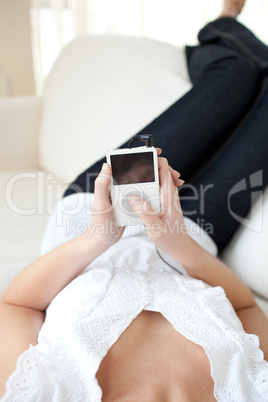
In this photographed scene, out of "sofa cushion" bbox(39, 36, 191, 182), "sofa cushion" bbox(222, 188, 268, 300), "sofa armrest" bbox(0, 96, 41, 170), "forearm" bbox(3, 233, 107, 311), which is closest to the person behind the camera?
"forearm" bbox(3, 233, 107, 311)

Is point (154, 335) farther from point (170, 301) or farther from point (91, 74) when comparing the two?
point (91, 74)

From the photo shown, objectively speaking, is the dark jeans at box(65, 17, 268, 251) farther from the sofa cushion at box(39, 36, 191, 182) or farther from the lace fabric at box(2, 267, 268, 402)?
the lace fabric at box(2, 267, 268, 402)

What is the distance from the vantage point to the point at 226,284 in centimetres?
85

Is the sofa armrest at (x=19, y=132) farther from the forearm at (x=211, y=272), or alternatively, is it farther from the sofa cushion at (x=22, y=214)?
the forearm at (x=211, y=272)

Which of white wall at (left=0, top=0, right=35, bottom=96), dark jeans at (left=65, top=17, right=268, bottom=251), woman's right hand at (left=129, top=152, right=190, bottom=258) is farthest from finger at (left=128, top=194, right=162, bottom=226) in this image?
white wall at (left=0, top=0, right=35, bottom=96)

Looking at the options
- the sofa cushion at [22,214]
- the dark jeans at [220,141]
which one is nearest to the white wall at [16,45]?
the sofa cushion at [22,214]

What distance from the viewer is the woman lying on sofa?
63 cm

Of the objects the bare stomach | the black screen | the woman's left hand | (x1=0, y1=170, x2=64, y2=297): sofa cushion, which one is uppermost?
the black screen

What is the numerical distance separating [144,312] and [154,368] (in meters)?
0.10

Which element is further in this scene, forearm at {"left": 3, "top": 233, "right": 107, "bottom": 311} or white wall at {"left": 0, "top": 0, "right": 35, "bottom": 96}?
white wall at {"left": 0, "top": 0, "right": 35, "bottom": 96}

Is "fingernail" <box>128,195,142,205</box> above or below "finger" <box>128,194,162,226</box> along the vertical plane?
above

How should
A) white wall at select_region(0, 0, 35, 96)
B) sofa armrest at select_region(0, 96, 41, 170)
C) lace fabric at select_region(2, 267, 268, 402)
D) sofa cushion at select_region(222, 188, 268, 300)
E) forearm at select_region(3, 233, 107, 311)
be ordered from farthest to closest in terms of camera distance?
white wall at select_region(0, 0, 35, 96) < sofa armrest at select_region(0, 96, 41, 170) < sofa cushion at select_region(222, 188, 268, 300) < forearm at select_region(3, 233, 107, 311) < lace fabric at select_region(2, 267, 268, 402)

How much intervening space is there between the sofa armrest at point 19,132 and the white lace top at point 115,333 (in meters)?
0.93

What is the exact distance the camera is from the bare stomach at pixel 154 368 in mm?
626
